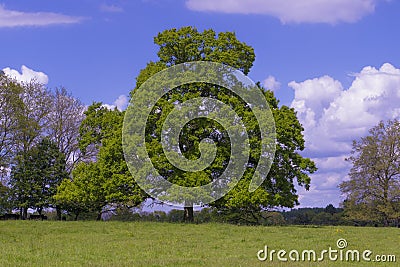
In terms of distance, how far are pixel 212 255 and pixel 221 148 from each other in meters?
15.6

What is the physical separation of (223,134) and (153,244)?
45.8 feet

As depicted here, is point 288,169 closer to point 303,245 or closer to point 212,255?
point 303,245

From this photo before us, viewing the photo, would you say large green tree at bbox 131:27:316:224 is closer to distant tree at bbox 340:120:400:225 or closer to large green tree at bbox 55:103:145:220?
large green tree at bbox 55:103:145:220

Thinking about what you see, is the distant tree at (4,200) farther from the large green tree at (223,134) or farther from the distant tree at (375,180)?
the distant tree at (375,180)

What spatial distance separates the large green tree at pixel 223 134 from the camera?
108ft

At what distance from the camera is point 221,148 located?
3347cm

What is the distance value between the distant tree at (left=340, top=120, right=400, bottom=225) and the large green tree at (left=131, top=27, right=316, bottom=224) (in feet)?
56.7

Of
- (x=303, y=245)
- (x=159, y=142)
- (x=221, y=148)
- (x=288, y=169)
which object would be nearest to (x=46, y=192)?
(x=159, y=142)

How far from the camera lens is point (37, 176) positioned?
146ft
